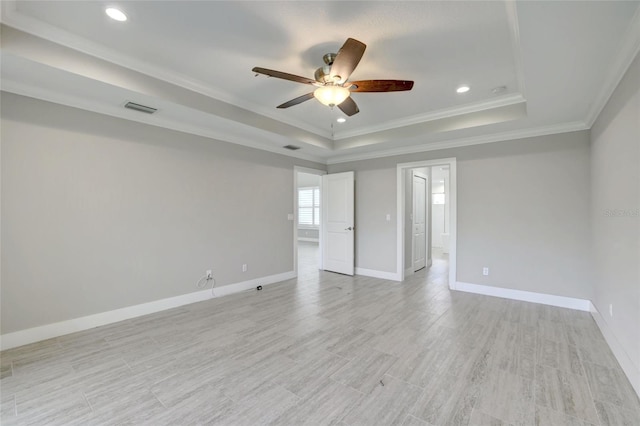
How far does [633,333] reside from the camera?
2098mm

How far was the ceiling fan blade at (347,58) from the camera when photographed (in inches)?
79.1

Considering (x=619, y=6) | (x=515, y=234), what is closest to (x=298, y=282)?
(x=515, y=234)

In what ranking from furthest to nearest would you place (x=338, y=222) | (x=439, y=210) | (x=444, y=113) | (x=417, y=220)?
1. (x=439, y=210)
2. (x=417, y=220)
3. (x=338, y=222)
4. (x=444, y=113)

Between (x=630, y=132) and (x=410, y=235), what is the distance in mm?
3803

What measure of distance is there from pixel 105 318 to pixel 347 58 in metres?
3.84

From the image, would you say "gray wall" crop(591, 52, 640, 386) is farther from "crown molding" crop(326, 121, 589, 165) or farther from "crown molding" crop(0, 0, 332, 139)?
"crown molding" crop(0, 0, 332, 139)

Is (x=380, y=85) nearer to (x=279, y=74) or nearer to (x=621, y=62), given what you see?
(x=279, y=74)

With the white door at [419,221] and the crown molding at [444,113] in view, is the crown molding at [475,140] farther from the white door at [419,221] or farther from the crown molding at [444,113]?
the white door at [419,221]

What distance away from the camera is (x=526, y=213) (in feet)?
13.3

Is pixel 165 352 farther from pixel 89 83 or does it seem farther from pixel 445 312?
pixel 445 312

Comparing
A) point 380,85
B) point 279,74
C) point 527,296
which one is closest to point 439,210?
point 527,296

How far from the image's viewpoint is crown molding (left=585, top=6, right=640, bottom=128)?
1.85 m

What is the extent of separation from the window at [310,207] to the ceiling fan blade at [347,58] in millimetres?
9161

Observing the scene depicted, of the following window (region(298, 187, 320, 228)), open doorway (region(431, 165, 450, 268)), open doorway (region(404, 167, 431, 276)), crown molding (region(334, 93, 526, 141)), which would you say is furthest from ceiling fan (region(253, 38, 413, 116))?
window (region(298, 187, 320, 228))
